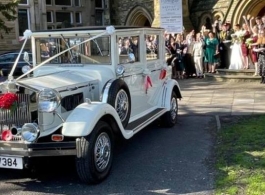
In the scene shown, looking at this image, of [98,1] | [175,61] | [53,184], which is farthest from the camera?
[98,1]

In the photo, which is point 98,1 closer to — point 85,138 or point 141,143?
point 141,143

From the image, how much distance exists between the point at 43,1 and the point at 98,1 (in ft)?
17.2

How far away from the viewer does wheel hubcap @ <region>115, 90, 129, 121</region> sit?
19.9 ft

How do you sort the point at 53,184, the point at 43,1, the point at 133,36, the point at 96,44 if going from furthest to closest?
the point at 43,1, the point at 133,36, the point at 96,44, the point at 53,184

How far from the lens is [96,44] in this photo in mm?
6547

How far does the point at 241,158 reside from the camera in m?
5.96

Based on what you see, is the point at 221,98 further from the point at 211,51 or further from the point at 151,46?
the point at 211,51

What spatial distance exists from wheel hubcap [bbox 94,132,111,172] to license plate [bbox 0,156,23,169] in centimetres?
89

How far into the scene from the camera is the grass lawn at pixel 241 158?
4.95 meters

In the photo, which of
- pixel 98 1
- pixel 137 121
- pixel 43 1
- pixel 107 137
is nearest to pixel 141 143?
pixel 137 121

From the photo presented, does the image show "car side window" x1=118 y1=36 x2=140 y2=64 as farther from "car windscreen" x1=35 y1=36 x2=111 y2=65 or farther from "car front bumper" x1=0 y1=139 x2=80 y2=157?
"car front bumper" x1=0 y1=139 x2=80 y2=157

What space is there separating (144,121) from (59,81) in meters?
1.77

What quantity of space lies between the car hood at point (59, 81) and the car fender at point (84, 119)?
1.35 feet

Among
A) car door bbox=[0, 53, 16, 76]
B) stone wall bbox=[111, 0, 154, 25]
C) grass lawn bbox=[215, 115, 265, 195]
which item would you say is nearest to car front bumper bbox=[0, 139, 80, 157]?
grass lawn bbox=[215, 115, 265, 195]
